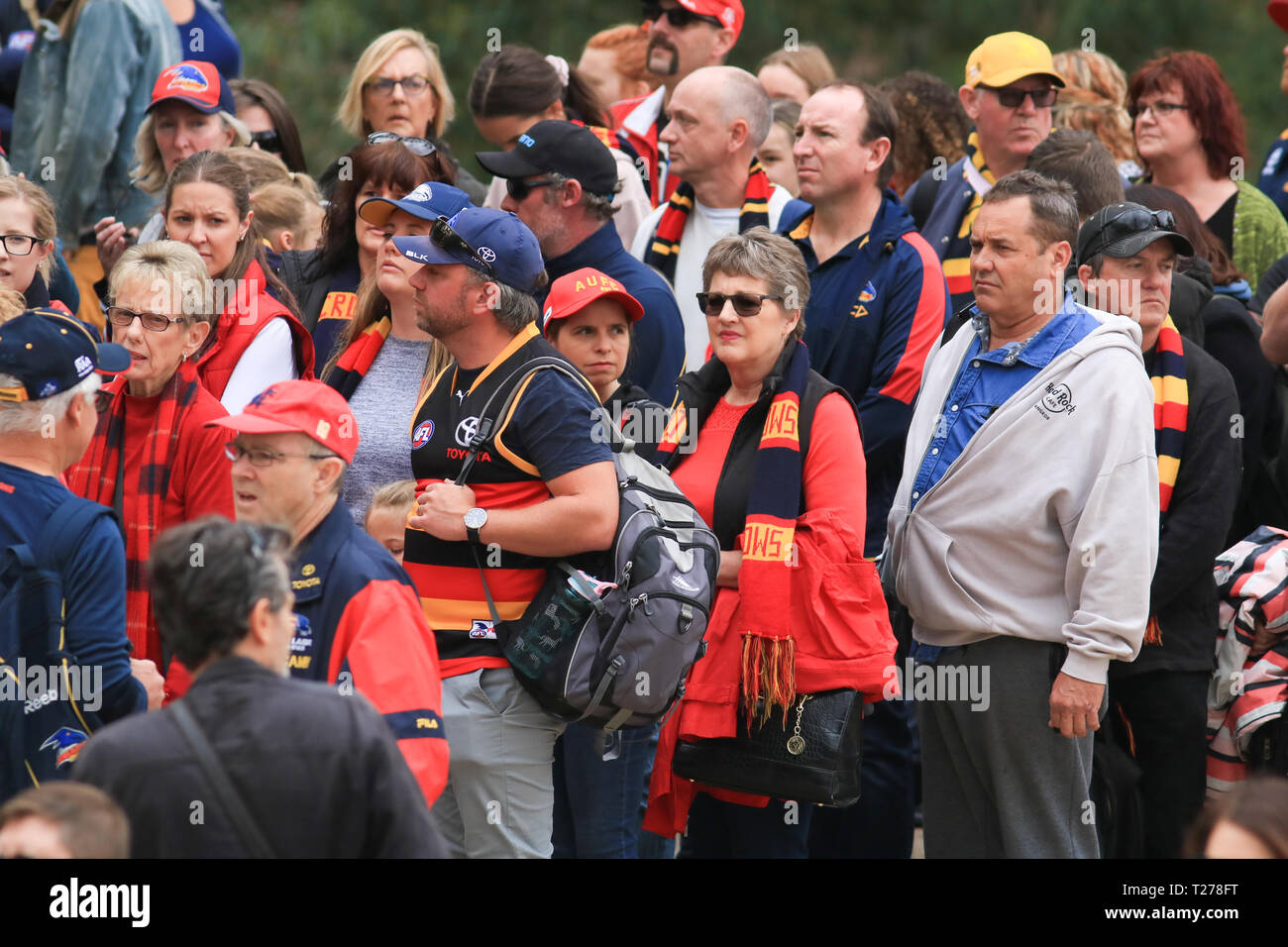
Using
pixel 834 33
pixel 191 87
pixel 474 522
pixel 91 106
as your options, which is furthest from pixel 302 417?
pixel 834 33

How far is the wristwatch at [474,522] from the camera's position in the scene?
4.24 m

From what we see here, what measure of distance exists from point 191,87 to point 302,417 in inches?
131

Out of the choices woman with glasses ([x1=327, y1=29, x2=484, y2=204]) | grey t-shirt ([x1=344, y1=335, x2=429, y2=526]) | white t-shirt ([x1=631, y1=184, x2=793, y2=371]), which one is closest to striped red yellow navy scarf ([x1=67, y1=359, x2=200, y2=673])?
grey t-shirt ([x1=344, y1=335, x2=429, y2=526])

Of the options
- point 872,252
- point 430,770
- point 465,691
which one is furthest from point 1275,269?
point 430,770

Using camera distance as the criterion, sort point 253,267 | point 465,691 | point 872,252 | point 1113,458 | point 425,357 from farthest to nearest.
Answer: point 872,252 < point 253,267 < point 425,357 < point 1113,458 < point 465,691

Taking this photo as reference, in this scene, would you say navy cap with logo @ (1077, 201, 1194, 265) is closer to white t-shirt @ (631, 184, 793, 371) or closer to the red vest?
white t-shirt @ (631, 184, 793, 371)

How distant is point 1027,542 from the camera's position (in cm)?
481

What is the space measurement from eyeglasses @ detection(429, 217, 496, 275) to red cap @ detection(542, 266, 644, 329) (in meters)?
0.75

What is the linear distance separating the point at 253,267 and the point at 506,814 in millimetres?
2207

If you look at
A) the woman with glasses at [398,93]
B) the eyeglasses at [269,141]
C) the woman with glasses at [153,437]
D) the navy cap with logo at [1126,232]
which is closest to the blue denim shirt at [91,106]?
the eyeglasses at [269,141]

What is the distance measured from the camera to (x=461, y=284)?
14.6 ft

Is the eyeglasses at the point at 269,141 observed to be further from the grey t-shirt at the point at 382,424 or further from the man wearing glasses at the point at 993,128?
the man wearing glasses at the point at 993,128
